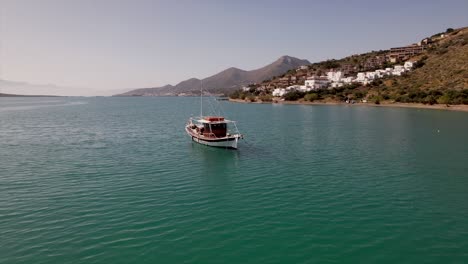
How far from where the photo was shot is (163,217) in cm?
2155

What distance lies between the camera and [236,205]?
24.0 metres

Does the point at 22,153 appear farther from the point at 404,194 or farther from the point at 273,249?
the point at 404,194

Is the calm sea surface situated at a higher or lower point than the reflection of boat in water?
lower

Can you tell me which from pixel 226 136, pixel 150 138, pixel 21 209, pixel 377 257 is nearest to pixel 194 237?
pixel 377 257

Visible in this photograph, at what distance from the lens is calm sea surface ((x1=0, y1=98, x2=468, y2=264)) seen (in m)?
17.2

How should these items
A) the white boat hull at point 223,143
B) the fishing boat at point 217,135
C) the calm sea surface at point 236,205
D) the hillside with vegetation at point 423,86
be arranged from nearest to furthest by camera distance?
the calm sea surface at point 236,205 → the white boat hull at point 223,143 → the fishing boat at point 217,135 → the hillside with vegetation at point 423,86

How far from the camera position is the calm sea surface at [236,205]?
17156 millimetres

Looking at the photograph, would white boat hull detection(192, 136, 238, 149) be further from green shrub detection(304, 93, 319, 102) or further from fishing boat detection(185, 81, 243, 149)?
green shrub detection(304, 93, 319, 102)

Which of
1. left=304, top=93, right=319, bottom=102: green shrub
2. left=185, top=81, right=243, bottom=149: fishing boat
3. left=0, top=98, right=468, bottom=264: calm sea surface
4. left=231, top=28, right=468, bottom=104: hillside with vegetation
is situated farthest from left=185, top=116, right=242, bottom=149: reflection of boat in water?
left=304, top=93, right=319, bottom=102: green shrub

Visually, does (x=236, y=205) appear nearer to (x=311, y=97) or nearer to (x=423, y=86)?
(x=423, y=86)

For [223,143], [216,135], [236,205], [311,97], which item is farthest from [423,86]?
[236,205]

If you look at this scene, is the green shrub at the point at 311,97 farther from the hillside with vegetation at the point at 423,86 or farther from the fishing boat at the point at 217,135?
the fishing boat at the point at 217,135

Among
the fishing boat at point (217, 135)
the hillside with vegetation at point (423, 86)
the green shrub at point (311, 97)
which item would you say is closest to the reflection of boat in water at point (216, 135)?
the fishing boat at point (217, 135)

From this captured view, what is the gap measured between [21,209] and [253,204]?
1693 cm
